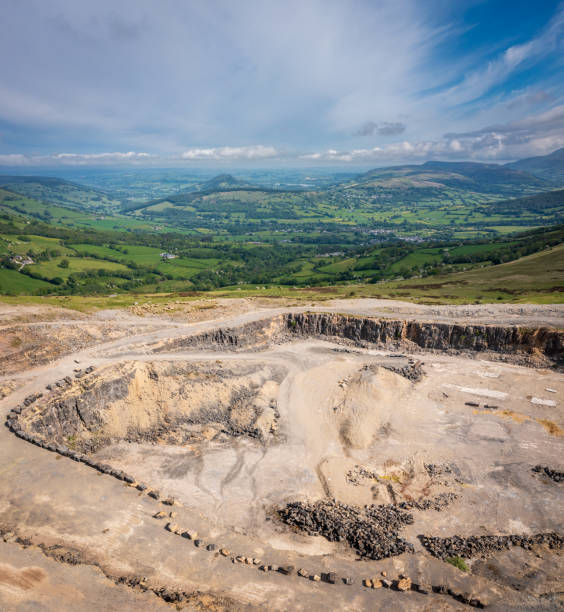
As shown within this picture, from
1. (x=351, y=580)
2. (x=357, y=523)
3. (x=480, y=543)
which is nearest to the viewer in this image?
(x=351, y=580)

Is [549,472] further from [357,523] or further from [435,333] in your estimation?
[435,333]

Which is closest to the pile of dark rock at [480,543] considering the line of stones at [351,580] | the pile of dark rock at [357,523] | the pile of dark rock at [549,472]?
the pile of dark rock at [357,523]

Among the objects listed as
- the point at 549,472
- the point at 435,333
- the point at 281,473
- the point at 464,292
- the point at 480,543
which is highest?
the point at 464,292

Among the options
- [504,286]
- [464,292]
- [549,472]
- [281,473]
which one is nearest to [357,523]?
[281,473]

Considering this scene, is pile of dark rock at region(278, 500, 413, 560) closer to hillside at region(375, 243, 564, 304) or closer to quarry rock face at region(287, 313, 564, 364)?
quarry rock face at region(287, 313, 564, 364)

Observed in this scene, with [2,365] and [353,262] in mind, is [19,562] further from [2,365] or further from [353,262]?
[353,262]

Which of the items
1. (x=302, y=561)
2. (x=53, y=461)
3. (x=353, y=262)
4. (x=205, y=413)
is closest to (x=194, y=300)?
(x=205, y=413)

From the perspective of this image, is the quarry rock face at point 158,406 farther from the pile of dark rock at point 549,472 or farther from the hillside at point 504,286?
the hillside at point 504,286

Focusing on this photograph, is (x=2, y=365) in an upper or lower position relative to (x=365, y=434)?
upper
